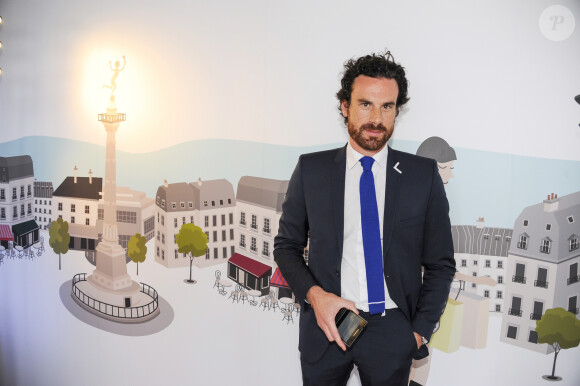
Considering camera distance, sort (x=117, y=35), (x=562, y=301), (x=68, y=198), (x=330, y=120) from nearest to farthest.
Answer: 1. (x=562, y=301)
2. (x=330, y=120)
3. (x=117, y=35)
4. (x=68, y=198)

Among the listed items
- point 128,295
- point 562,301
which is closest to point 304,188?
point 562,301

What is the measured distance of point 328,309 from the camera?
6.23 feet

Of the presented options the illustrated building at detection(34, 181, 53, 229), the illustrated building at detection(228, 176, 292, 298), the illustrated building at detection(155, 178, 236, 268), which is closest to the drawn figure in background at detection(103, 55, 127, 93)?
the illustrated building at detection(155, 178, 236, 268)

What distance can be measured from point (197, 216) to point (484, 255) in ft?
5.20

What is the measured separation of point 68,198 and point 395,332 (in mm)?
→ 2320

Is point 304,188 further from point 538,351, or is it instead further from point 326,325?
point 538,351

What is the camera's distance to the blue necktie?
6.42 feet

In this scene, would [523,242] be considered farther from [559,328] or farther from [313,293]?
[313,293]

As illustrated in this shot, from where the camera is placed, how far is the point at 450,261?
2025 mm

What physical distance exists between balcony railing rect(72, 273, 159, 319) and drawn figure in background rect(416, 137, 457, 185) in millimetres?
1805

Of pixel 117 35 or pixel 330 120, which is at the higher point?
pixel 117 35

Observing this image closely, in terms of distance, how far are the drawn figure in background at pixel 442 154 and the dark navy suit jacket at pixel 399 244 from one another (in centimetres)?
47

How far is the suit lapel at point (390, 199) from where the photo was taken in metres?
1.98

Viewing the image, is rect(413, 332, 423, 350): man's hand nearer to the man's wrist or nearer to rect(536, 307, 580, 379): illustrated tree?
the man's wrist
